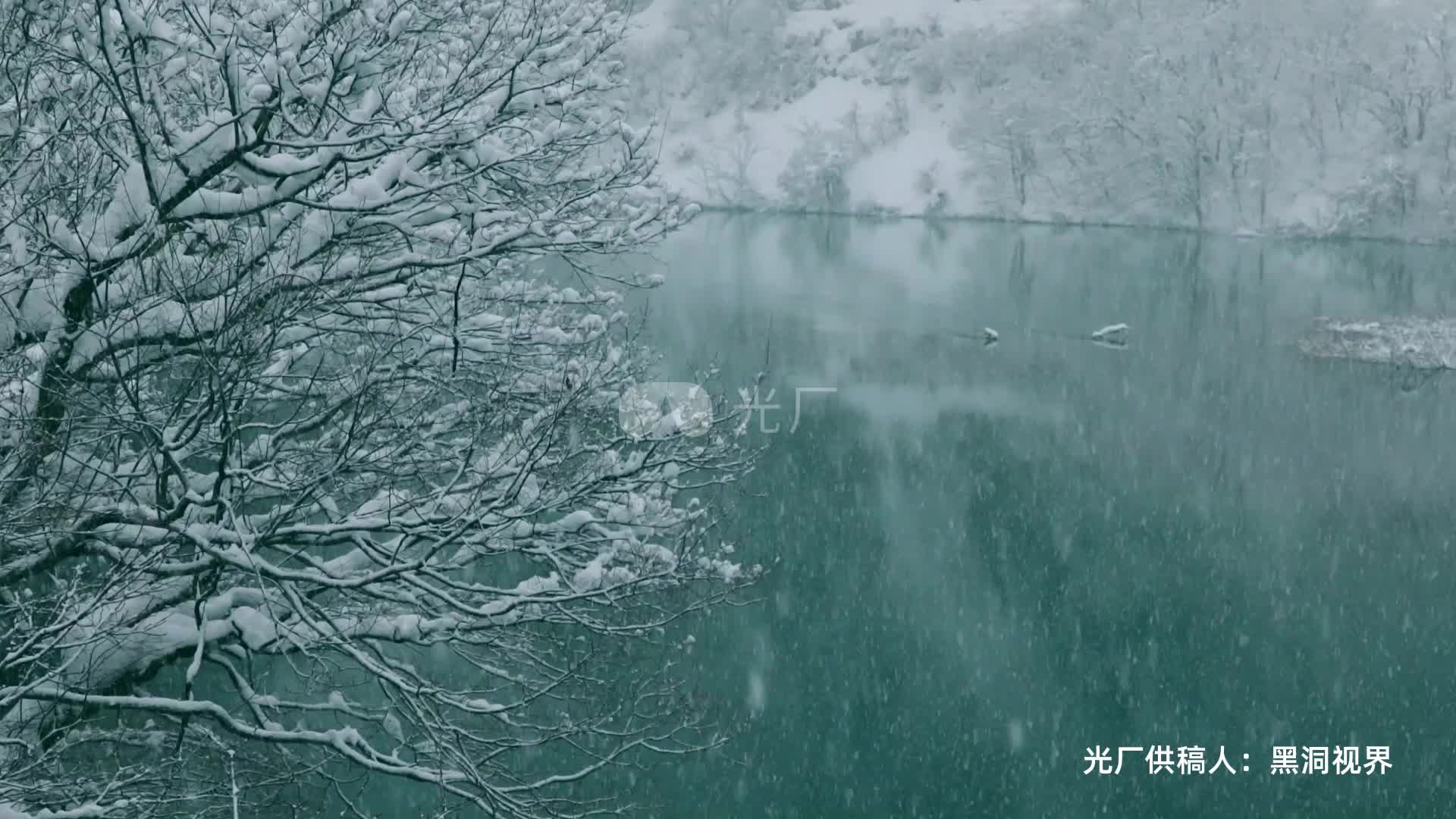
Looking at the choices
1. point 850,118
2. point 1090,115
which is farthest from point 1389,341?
point 850,118

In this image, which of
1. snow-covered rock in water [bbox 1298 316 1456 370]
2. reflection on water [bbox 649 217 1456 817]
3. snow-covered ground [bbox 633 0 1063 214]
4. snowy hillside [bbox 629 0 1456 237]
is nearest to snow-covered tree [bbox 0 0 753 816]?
reflection on water [bbox 649 217 1456 817]

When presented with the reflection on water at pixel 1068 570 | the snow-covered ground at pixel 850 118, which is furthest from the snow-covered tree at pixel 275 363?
the snow-covered ground at pixel 850 118

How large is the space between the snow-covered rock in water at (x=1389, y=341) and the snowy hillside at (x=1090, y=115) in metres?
28.7

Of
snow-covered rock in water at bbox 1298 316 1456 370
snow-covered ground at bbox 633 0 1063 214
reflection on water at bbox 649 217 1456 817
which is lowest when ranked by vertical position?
reflection on water at bbox 649 217 1456 817

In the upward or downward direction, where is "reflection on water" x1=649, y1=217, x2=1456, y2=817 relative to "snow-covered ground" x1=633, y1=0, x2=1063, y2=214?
downward

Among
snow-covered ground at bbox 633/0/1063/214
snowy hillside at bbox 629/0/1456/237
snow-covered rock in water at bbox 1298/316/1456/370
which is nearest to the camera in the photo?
snow-covered rock in water at bbox 1298/316/1456/370

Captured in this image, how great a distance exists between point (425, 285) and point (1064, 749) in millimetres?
8964

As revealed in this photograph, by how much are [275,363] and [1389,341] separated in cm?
3180

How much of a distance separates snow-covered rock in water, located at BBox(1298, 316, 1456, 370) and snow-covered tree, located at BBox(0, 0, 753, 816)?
2824 centimetres

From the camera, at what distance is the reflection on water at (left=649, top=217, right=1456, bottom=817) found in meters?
13.6

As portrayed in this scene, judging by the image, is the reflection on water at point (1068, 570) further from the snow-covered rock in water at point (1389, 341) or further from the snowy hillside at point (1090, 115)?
the snowy hillside at point (1090, 115)

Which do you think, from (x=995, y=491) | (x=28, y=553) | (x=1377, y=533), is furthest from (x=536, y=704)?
(x=1377, y=533)

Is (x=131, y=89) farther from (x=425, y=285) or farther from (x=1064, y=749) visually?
(x=1064, y=749)

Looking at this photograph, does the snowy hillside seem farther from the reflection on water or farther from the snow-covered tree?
the snow-covered tree
